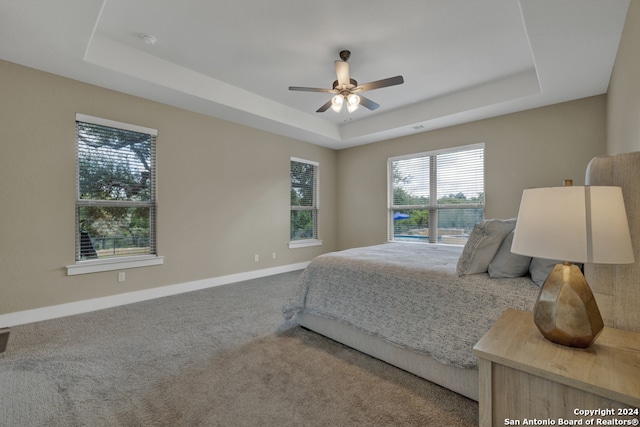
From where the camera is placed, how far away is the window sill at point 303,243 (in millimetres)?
5609

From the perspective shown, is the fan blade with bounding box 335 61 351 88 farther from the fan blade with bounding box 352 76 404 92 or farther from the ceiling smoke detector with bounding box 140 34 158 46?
the ceiling smoke detector with bounding box 140 34 158 46

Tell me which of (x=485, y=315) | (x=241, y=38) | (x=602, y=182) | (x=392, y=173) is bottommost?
(x=485, y=315)

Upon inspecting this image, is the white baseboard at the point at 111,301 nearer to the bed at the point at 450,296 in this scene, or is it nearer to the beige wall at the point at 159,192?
the beige wall at the point at 159,192

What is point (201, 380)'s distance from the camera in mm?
1945

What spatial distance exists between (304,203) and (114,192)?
3.25m

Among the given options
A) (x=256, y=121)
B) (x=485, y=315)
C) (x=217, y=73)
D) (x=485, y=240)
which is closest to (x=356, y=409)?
(x=485, y=315)

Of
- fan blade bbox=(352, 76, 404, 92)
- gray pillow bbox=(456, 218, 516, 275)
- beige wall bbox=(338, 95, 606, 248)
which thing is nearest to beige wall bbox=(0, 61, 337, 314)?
beige wall bbox=(338, 95, 606, 248)

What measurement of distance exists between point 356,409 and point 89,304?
3293mm

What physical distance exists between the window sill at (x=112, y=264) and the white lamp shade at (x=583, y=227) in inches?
160

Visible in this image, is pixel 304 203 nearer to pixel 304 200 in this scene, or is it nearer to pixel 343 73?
pixel 304 200

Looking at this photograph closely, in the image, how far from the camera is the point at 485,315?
166 cm

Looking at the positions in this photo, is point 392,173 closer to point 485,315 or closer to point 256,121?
point 256,121

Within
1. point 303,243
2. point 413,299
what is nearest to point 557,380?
point 413,299

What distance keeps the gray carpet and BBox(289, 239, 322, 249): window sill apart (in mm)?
2654
